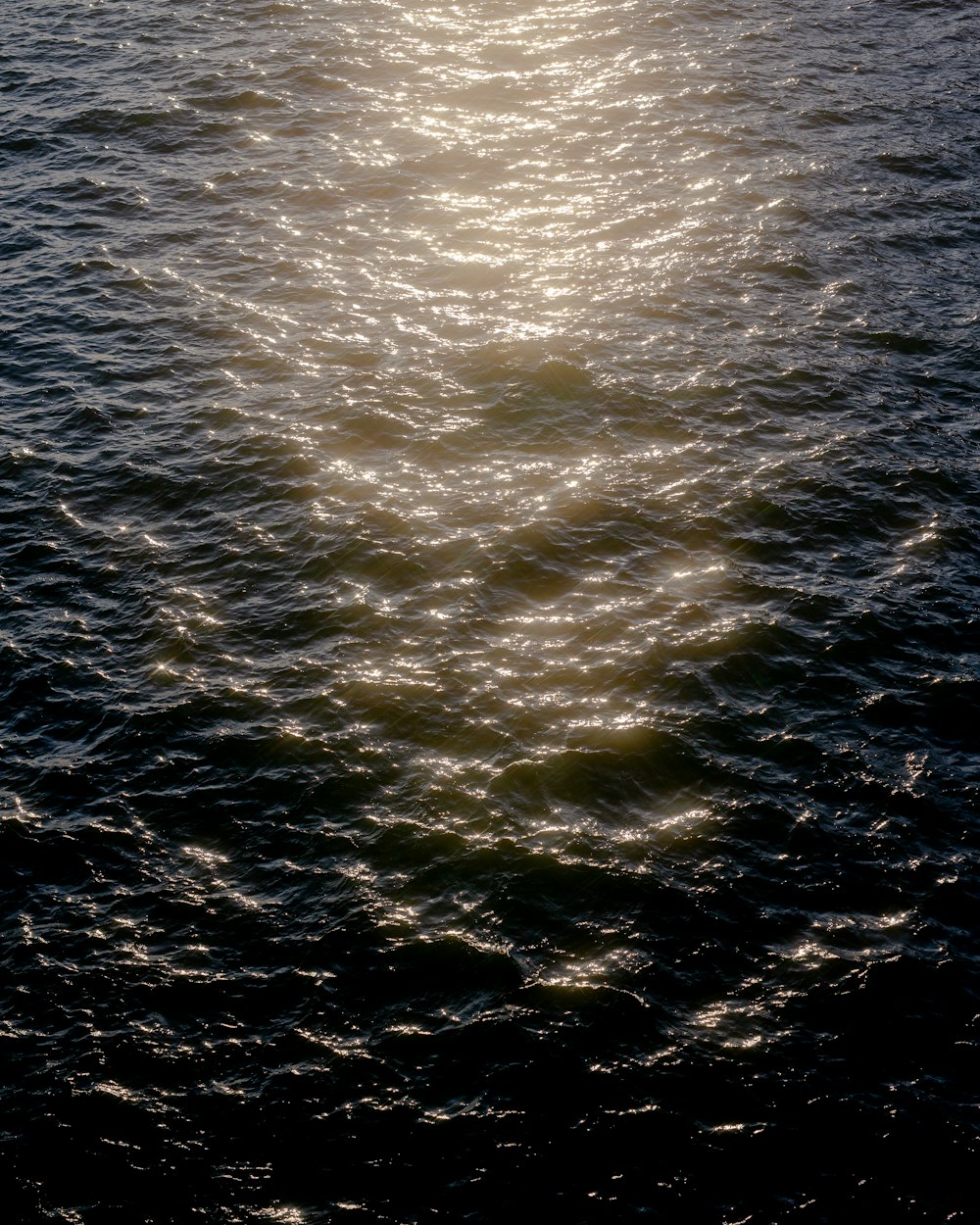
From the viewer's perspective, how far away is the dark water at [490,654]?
28.1m

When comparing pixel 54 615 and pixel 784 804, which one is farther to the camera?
pixel 54 615

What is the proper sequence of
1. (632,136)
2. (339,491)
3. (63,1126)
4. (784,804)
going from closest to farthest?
(63,1126) < (784,804) < (339,491) < (632,136)

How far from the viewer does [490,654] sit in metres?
40.6

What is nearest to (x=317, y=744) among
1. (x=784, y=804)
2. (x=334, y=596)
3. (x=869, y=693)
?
(x=334, y=596)

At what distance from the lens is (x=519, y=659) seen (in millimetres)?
40344

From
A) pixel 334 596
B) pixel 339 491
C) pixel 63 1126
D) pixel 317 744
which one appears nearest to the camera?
pixel 63 1126

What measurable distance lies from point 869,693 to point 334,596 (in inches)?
811

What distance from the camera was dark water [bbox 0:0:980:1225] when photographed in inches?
1107

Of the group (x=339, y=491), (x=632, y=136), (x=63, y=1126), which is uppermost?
(x=632, y=136)

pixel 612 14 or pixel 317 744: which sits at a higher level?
pixel 612 14

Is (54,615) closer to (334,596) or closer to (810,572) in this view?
(334,596)

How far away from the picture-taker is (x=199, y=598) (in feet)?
141

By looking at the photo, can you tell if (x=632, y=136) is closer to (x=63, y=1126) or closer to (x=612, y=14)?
(x=612, y=14)

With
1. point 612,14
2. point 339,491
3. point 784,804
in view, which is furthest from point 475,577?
point 612,14
